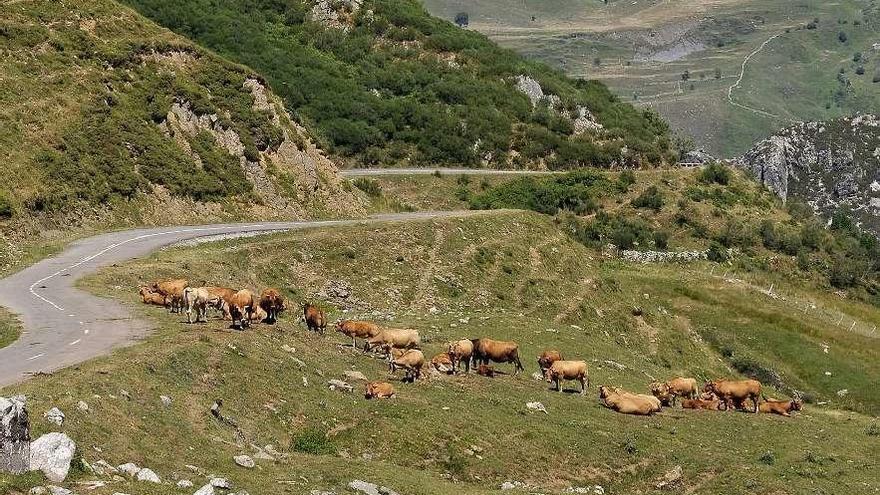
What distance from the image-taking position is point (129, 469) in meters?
19.5

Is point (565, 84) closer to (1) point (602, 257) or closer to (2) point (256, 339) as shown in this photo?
(1) point (602, 257)

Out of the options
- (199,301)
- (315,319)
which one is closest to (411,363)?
(315,319)

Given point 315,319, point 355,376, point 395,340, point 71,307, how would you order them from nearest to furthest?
point 355,376 → point 71,307 → point 395,340 → point 315,319

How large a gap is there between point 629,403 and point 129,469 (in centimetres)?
1907

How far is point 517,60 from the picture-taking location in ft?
458

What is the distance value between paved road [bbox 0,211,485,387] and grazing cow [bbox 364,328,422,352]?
815 cm

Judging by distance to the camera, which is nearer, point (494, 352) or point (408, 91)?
point (494, 352)

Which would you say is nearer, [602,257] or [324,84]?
[602,257]

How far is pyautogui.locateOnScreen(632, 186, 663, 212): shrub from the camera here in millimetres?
102375

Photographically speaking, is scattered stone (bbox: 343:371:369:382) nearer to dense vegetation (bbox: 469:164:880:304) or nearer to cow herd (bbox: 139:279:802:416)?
cow herd (bbox: 139:279:802:416)

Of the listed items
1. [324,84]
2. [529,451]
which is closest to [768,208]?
[324,84]

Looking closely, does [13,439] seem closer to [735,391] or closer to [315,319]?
[315,319]

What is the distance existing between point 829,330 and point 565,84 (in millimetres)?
71572

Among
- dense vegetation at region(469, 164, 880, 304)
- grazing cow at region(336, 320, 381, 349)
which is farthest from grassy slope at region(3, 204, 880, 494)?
dense vegetation at region(469, 164, 880, 304)
